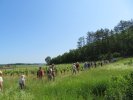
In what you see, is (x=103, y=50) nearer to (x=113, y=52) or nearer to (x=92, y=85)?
(x=113, y=52)

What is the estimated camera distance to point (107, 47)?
137000 millimetres

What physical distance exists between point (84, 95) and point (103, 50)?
405 ft

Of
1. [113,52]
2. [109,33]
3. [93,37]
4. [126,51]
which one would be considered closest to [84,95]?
[126,51]

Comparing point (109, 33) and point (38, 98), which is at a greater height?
point (109, 33)

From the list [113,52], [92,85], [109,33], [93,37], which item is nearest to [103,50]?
[113,52]

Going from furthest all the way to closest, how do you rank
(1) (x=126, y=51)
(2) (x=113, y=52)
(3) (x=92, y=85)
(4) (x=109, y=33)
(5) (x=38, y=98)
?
(4) (x=109, y=33), (2) (x=113, y=52), (1) (x=126, y=51), (3) (x=92, y=85), (5) (x=38, y=98)

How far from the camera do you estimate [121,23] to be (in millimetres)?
157750

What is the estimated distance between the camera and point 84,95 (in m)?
16.7

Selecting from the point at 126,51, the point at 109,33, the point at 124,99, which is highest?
the point at 109,33

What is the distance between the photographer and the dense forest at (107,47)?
126 meters

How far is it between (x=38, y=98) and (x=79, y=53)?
12650 cm

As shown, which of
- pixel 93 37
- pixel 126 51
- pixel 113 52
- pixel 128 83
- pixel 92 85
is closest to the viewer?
pixel 128 83

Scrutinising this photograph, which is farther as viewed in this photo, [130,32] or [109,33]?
[109,33]

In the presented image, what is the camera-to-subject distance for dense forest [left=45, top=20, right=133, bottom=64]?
125688mm
